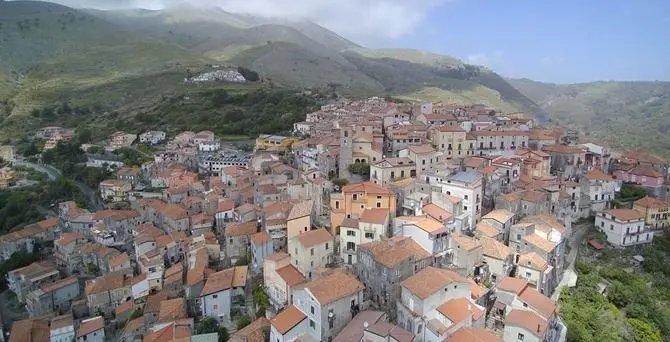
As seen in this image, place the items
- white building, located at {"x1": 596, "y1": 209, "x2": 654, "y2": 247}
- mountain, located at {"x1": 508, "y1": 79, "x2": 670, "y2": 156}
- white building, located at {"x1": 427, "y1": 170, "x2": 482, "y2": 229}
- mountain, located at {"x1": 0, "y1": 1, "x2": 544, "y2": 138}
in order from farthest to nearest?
mountain, located at {"x1": 508, "y1": 79, "x2": 670, "y2": 156} → mountain, located at {"x1": 0, "y1": 1, "x2": 544, "y2": 138} → white building, located at {"x1": 596, "y1": 209, "x2": 654, "y2": 247} → white building, located at {"x1": 427, "y1": 170, "x2": 482, "y2": 229}

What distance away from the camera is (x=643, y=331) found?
29.3m

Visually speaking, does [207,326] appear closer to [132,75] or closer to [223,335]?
[223,335]

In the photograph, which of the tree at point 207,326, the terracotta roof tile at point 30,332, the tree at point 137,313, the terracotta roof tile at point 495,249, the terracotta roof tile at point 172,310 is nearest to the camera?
Result: the terracotta roof tile at point 495,249

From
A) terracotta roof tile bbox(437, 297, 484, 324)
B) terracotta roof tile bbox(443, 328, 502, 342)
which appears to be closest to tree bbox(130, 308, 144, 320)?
terracotta roof tile bbox(437, 297, 484, 324)

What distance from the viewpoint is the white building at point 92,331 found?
3152 cm

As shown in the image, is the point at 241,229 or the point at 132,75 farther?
the point at 132,75

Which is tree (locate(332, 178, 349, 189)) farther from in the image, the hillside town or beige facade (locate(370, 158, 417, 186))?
beige facade (locate(370, 158, 417, 186))

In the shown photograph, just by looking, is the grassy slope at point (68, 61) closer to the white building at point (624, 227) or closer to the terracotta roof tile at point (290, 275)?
the terracotta roof tile at point (290, 275)

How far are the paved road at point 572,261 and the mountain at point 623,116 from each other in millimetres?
70194

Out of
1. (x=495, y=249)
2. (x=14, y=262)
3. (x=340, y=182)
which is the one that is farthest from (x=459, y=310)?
(x=14, y=262)

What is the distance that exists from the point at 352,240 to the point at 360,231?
0.80 m

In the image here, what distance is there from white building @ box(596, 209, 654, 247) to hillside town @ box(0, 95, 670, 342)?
14 cm

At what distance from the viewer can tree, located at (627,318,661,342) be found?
29.0 metres

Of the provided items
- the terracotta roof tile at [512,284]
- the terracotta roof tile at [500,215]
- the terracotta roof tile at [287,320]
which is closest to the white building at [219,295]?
the terracotta roof tile at [287,320]
